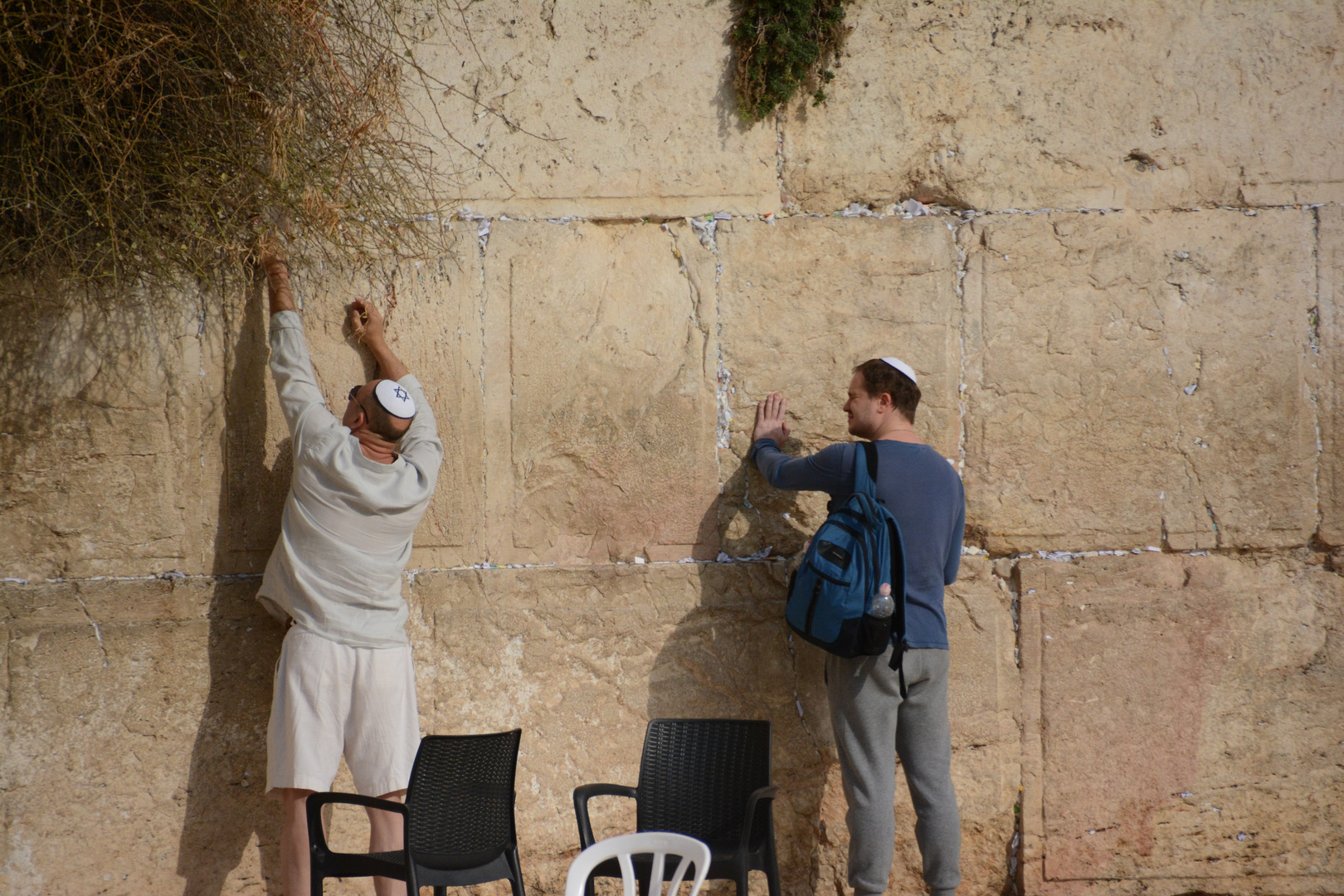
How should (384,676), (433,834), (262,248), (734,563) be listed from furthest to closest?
1. (734,563)
2. (262,248)
3. (384,676)
4. (433,834)

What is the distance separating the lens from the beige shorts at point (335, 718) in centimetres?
278

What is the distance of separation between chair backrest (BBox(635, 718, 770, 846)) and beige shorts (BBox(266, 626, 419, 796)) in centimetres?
70

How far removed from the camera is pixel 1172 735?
10.9ft

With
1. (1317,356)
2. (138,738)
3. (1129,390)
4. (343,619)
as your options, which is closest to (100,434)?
(138,738)

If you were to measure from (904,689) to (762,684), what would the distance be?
23.7 inches

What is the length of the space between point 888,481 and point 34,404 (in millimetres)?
2625

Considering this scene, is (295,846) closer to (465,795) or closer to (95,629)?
(465,795)

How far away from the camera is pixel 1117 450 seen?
3.38m

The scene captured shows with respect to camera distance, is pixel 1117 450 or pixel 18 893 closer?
pixel 18 893

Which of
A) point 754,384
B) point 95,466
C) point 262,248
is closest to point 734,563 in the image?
point 754,384

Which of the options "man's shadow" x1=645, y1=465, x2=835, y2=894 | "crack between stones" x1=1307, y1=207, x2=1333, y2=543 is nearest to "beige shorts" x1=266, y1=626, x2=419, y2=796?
"man's shadow" x1=645, y1=465, x2=835, y2=894

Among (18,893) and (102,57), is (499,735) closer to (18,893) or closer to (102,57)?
(18,893)

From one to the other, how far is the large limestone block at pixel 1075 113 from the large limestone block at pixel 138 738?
240cm

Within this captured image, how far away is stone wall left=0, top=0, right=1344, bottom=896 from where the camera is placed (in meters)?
3.28
